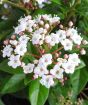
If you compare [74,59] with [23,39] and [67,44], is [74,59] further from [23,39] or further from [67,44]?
[23,39]

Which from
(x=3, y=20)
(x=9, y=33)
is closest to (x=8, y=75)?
(x=9, y=33)

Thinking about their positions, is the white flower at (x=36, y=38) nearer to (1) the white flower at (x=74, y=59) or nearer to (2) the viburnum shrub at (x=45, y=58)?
(2) the viburnum shrub at (x=45, y=58)

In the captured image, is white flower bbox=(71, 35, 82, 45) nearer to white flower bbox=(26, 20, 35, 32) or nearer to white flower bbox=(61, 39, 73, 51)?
white flower bbox=(61, 39, 73, 51)

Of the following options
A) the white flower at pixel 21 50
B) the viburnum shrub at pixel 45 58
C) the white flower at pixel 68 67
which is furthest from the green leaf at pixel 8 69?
the white flower at pixel 68 67

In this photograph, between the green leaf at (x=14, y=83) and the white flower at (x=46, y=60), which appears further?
the green leaf at (x=14, y=83)

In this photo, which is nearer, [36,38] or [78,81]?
[36,38]

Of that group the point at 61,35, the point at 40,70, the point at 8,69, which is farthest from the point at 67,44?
the point at 8,69

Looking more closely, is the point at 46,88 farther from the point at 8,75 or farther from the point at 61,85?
the point at 8,75
